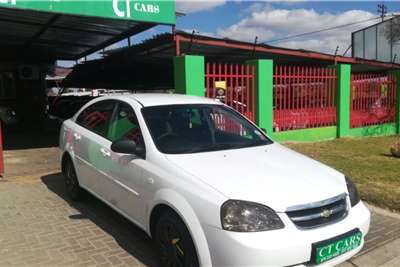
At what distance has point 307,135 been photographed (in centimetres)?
1196

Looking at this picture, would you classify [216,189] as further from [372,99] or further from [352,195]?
[372,99]

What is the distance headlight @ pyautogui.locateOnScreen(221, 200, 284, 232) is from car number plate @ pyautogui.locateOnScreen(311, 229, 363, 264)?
35 centimetres

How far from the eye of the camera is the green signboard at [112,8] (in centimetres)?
750

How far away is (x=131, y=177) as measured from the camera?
434cm

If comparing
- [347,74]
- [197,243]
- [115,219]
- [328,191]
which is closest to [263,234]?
[197,243]

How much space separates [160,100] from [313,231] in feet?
7.92

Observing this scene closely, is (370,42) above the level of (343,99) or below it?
above

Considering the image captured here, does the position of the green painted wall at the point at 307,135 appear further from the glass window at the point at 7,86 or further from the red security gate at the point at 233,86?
the glass window at the point at 7,86

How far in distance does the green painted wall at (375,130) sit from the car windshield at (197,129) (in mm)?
9232

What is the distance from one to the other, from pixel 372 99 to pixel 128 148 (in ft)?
38.6

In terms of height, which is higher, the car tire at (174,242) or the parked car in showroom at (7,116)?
the parked car in showroom at (7,116)

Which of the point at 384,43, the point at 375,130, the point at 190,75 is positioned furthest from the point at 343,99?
the point at 384,43

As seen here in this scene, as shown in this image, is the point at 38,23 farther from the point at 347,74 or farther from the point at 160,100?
the point at 347,74

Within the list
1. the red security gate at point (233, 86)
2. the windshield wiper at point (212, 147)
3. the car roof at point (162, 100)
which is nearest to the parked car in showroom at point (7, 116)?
the red security gate at point (233, 86)
